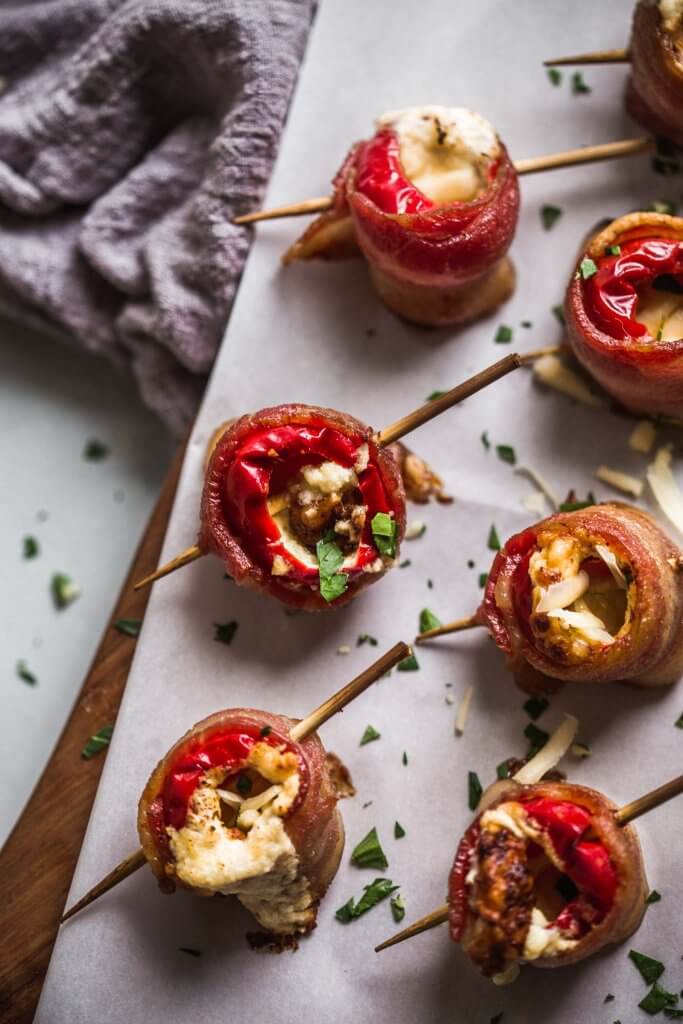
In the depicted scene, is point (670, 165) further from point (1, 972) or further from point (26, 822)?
point (1, 972)

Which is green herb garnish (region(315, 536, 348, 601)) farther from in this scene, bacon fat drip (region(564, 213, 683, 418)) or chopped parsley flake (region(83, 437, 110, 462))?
chopped parsley flake (region(83, 437, 110, 462))

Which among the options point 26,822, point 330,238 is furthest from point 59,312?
point 26,822

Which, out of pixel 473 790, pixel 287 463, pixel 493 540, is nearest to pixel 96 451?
pixel 287 463

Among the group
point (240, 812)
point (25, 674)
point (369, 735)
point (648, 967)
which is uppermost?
point (240, 812)

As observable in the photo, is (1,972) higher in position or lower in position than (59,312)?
lower

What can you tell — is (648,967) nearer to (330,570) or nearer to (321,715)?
(321,715)

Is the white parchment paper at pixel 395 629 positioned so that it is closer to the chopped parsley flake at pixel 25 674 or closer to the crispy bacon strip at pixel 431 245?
the crispy bacon strip at pixel 431 245
